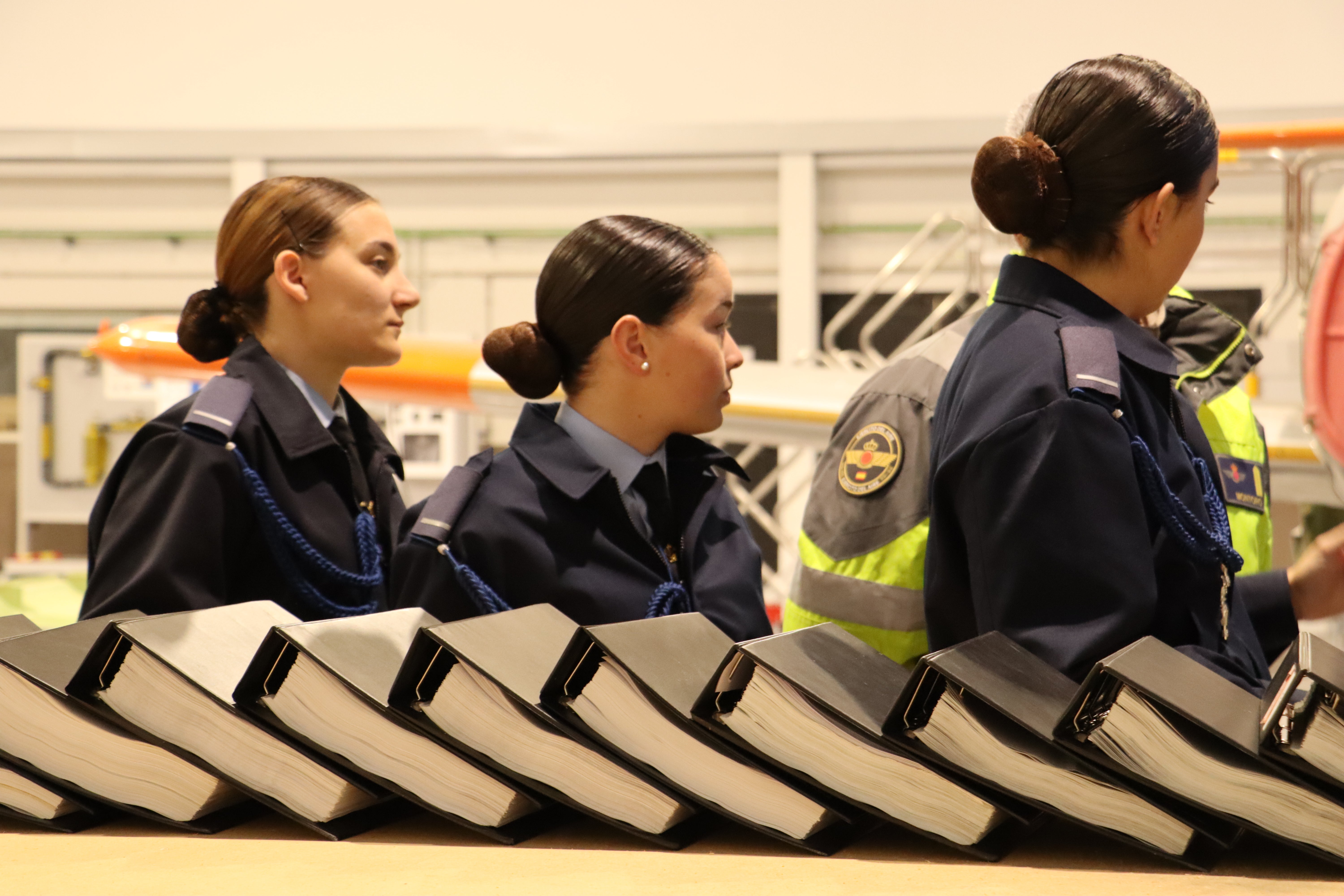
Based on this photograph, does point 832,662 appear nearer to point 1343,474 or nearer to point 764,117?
point 1343,474

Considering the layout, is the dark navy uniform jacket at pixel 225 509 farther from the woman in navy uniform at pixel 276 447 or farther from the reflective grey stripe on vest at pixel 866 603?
the reflective grey stripe on vest at pixel 866 603

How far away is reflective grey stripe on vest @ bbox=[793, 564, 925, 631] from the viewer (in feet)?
3.91

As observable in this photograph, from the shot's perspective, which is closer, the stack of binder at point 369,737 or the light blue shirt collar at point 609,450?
the stack of binder at point 369,737

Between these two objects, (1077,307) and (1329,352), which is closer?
(1077,307)

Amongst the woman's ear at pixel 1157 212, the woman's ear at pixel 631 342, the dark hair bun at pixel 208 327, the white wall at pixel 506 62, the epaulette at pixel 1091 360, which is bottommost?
the dark hair bun at pixel 208 327

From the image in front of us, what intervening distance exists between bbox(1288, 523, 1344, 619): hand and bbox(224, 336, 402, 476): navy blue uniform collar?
3.35ft

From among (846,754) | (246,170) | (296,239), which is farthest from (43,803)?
(246,170)

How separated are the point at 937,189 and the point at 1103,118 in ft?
18.8

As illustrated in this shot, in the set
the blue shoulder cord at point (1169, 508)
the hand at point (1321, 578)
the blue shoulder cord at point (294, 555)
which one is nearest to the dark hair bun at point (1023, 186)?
the blue shoulder cord at point (1169, 508)

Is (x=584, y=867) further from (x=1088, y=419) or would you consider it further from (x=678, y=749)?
(x=1088, y=419)

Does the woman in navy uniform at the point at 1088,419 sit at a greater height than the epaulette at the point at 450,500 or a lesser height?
greater

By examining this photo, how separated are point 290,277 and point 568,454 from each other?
0.57 meters

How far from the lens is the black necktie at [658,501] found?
121 cm

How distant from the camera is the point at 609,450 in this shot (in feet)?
3.97
